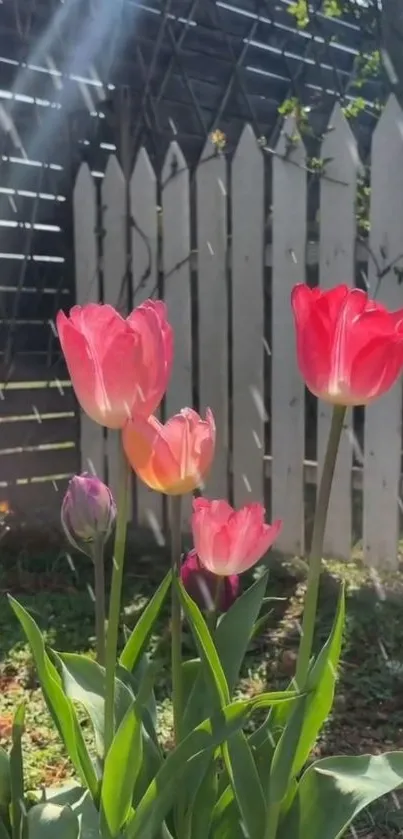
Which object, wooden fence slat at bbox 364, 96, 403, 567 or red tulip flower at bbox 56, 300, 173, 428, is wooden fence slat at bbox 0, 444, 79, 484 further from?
red tulip flower at bbox 56, 300, 173, 428

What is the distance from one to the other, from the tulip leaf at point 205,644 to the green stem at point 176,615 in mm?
29

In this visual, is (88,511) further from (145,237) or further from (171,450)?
(145,237)

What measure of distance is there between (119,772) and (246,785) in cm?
12

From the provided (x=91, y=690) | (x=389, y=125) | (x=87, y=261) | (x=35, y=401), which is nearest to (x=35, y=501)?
(x=35, y=401)

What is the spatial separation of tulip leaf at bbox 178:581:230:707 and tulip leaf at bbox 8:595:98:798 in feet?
0.48

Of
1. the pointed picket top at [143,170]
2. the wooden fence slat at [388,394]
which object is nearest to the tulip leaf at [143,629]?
the wooden fence slat at [388,394]

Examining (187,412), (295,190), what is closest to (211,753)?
(187,412)

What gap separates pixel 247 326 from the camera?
2838 millimetres

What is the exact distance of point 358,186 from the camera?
9.12 ft

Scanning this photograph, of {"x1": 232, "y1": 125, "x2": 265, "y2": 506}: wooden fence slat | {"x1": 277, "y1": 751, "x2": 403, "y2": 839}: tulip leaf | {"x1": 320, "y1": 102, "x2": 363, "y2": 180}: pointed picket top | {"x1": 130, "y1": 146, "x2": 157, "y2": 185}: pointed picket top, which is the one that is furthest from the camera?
{"x1": 130, "y1": 146, "x2": 157, "y2": 185}: pointed picket top

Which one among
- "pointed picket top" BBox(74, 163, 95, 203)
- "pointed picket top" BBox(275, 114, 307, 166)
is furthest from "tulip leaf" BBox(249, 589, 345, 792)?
"pointed picket top" BBox(74, 163, 95, 203)

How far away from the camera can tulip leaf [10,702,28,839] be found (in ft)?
2.65

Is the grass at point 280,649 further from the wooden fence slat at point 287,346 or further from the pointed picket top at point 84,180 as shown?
the pointed picket top at point 84,180

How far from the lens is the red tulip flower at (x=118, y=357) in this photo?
713 millimetres
